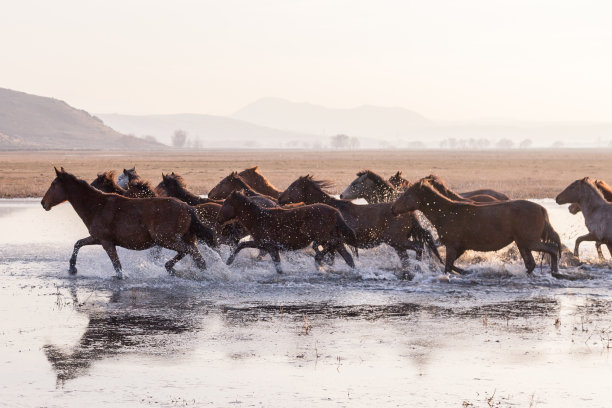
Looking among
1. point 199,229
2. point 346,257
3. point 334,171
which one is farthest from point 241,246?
point 334,171

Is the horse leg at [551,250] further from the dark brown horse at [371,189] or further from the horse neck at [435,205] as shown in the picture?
the dark brown horse at [371,189]

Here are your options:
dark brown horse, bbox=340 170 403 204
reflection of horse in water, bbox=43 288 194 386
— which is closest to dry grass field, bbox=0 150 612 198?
dark brown horse, bbox=340 170 403 204

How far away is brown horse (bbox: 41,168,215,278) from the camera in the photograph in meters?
12.9

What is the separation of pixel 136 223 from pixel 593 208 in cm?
764

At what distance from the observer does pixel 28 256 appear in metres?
15.4

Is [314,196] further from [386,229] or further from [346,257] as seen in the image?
[346,257]

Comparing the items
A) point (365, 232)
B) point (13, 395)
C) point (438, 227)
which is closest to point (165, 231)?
point (365, 232)

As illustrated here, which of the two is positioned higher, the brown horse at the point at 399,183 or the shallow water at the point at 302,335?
the brown horse at the point at 399,183

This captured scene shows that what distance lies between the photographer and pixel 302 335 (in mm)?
9078

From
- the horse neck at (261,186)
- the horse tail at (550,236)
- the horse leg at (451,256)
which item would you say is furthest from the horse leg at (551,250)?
the horse neck at (261,186)

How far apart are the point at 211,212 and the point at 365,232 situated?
2735 mm

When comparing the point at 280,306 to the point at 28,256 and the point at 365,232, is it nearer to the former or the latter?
the point at 365,232

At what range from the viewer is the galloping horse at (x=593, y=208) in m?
14.3

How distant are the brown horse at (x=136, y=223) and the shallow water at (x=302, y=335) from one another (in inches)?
18.8
